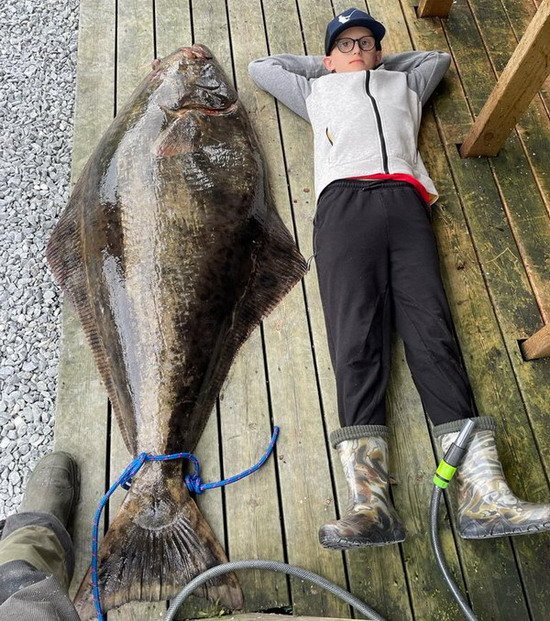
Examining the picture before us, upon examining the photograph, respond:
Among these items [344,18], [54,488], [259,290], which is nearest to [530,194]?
[344,18]

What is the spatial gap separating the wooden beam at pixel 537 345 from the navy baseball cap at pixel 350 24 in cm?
169

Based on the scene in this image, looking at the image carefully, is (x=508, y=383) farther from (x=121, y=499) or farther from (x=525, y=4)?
(x=525, y=4)

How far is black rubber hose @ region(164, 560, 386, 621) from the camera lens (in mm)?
1920

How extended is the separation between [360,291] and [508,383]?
Result: 781 mm

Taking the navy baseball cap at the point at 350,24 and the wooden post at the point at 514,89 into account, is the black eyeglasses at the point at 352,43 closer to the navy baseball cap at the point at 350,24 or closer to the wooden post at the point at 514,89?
the navy baseball cap at the point at 350,24

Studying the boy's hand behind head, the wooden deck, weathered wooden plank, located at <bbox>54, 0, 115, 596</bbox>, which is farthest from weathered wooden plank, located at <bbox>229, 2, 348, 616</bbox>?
weathered wooden plank, located at <bbox>54, 0, 115, 596</bbox>

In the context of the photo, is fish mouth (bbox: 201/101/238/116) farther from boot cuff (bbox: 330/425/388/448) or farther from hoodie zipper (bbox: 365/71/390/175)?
boot cuff (bbox: 330/425/388/448)

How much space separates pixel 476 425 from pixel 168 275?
1.34 m

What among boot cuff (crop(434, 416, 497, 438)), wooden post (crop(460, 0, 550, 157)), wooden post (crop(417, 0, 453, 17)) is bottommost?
boot cuff (crop(434, 416, 497, 438))

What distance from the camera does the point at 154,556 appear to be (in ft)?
6.48

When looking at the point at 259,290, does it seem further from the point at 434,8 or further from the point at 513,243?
the point at 434,8

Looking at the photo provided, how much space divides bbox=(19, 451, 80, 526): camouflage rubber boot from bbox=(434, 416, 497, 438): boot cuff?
1.45 meters

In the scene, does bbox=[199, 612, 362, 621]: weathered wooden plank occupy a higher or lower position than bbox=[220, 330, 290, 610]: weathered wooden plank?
lower

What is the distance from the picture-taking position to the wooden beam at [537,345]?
2.37m
